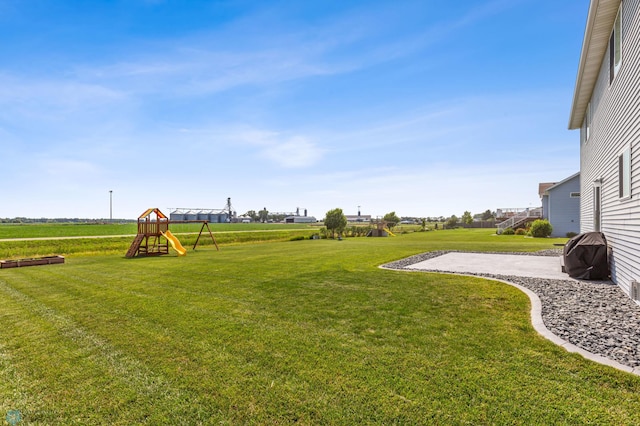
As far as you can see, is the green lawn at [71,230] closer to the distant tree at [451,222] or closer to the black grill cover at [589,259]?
the distant tree at [451,222]

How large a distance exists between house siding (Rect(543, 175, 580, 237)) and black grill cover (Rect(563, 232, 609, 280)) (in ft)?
69.7

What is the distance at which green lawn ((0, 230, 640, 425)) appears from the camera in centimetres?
272

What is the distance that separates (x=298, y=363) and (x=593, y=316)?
4926 mm

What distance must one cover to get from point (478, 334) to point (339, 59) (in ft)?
42.7

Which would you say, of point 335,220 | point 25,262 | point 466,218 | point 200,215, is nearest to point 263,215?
point 200,215

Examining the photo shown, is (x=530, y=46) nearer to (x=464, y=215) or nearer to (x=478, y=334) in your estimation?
(x=478, y=334)

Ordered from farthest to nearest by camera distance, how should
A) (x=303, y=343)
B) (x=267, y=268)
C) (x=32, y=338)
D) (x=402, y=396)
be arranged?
(x=267, y=268) → (x=32, y=338) → (x=303, y=343) → (x=402, y=396)

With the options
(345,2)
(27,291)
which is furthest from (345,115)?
(27,291)

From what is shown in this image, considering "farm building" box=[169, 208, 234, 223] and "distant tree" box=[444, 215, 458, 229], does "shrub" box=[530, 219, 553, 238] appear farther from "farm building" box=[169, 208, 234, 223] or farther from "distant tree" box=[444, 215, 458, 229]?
"farm building" box=[169, 208, 234, 223]

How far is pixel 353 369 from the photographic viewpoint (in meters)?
3.45

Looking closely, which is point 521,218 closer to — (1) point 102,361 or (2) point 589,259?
(2) point 589,259

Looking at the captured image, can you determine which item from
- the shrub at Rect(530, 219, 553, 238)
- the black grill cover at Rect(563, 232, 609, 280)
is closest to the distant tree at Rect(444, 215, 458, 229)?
the shrub at Rect(530, 219, 553, 238)

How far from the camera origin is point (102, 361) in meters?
3.78

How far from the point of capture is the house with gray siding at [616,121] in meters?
5.95
